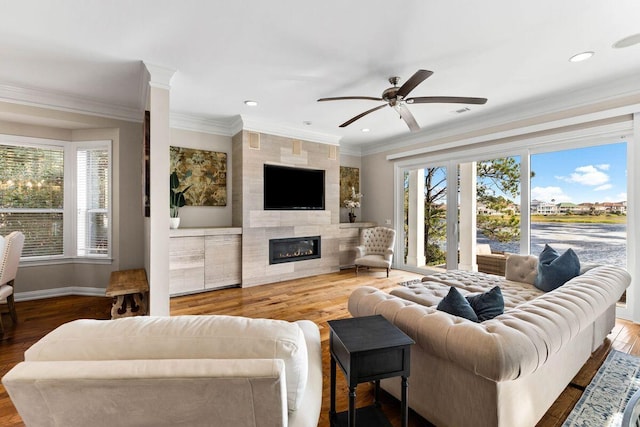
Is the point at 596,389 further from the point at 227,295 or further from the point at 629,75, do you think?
the point at 227,295

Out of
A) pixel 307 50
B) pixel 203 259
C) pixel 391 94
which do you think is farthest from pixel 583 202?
pixel 203 259

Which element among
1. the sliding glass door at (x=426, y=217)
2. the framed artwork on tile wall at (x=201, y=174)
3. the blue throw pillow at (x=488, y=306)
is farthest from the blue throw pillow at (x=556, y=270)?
the framed artwork on tile wall at (x=201, y=174)

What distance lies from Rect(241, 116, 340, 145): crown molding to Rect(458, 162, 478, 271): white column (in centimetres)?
242

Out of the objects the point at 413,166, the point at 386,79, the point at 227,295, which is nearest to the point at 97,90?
the point at 227,295

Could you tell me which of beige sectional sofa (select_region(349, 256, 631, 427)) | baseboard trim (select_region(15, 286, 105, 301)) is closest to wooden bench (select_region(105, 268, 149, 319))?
baseboard trim (select_region(15, 286, 105, 301))

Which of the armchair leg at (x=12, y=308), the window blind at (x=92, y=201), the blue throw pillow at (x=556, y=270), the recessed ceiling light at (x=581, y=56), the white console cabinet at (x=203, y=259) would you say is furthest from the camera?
the window blind at (x=92, y=201)

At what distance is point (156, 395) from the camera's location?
0.81 metres

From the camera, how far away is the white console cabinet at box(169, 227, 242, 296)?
4.02m

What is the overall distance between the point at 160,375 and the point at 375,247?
5157mm

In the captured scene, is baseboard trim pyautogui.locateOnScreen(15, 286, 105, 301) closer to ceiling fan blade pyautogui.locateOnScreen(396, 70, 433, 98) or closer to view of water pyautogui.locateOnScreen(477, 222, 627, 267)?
ceiling fan blade pyautogui.locateOnScreen(396, 70, 433, 98)

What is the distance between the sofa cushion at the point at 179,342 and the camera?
0.89 meters

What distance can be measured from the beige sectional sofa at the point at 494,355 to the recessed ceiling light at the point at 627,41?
2.04 metres

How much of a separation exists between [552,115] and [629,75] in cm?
74

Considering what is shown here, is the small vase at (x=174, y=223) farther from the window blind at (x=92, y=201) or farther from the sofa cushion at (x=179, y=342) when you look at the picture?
the sofa cushion at (x=179, y=342)
